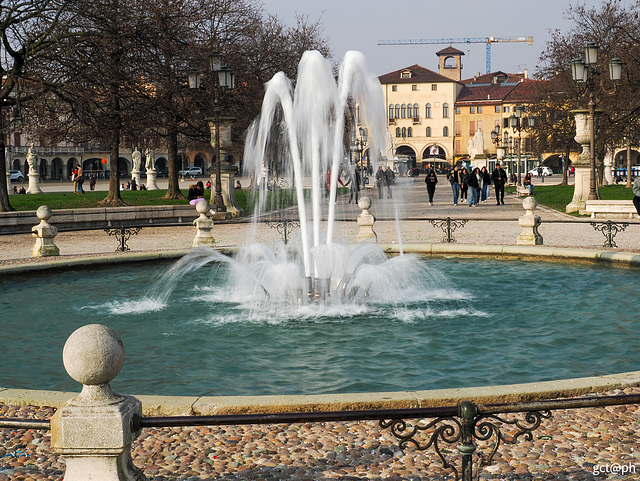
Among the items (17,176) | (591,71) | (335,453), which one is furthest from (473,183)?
(17,176)

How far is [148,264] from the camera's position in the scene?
14.9m

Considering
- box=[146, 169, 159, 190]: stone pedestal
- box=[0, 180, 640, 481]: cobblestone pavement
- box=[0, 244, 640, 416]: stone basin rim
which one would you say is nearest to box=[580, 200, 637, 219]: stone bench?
box=[0, 244, 640, 416]: stone basin rim

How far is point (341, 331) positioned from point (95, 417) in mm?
5382

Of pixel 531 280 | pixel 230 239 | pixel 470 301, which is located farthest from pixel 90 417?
pixel 230 239

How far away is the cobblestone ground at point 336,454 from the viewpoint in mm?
4777

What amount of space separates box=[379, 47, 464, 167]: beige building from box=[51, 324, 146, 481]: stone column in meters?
122

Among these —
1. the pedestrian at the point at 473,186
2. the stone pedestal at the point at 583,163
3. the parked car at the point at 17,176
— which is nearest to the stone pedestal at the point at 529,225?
the stone pedestal at the point at 583,163

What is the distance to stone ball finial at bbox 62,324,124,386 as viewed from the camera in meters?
4.01

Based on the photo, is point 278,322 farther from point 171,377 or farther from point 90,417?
point 90,417

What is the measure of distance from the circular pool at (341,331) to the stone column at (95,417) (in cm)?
278

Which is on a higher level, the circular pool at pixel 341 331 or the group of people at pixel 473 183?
the group of people at pixel 473 183

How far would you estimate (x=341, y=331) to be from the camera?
9.30m

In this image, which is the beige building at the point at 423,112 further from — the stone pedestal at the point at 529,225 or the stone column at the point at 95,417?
the stone column at the point at 95,417

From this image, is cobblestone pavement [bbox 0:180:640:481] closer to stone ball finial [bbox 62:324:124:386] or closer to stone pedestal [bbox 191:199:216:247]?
stone ball finial [bbox 62:324:124:386]
